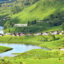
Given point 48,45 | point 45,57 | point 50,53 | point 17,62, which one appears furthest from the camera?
point 48,45

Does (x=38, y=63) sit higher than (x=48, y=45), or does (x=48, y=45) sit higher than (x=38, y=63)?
(x=38, y=63)

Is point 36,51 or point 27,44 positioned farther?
point 27,44

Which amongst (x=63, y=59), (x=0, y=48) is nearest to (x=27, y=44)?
(x=0, y=48)

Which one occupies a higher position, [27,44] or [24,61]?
[24,61]

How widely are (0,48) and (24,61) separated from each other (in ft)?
153

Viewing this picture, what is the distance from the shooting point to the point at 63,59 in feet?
397

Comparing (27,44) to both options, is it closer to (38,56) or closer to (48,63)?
(38,56)

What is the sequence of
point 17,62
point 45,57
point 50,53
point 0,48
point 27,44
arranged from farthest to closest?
point 27,44 → point 0,48 → point 50,53 → point 45,57 → point 17,62

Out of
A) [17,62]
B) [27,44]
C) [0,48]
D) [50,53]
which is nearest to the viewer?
[17,62]

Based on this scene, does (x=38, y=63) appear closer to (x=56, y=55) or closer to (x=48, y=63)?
(x=48, y=63)

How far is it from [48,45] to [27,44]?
20.4m

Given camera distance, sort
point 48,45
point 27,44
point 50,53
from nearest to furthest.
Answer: point 50,53 < point 48,45 < point 27,44

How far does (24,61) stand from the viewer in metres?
118

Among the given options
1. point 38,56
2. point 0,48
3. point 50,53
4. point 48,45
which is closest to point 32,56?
point 38,56
